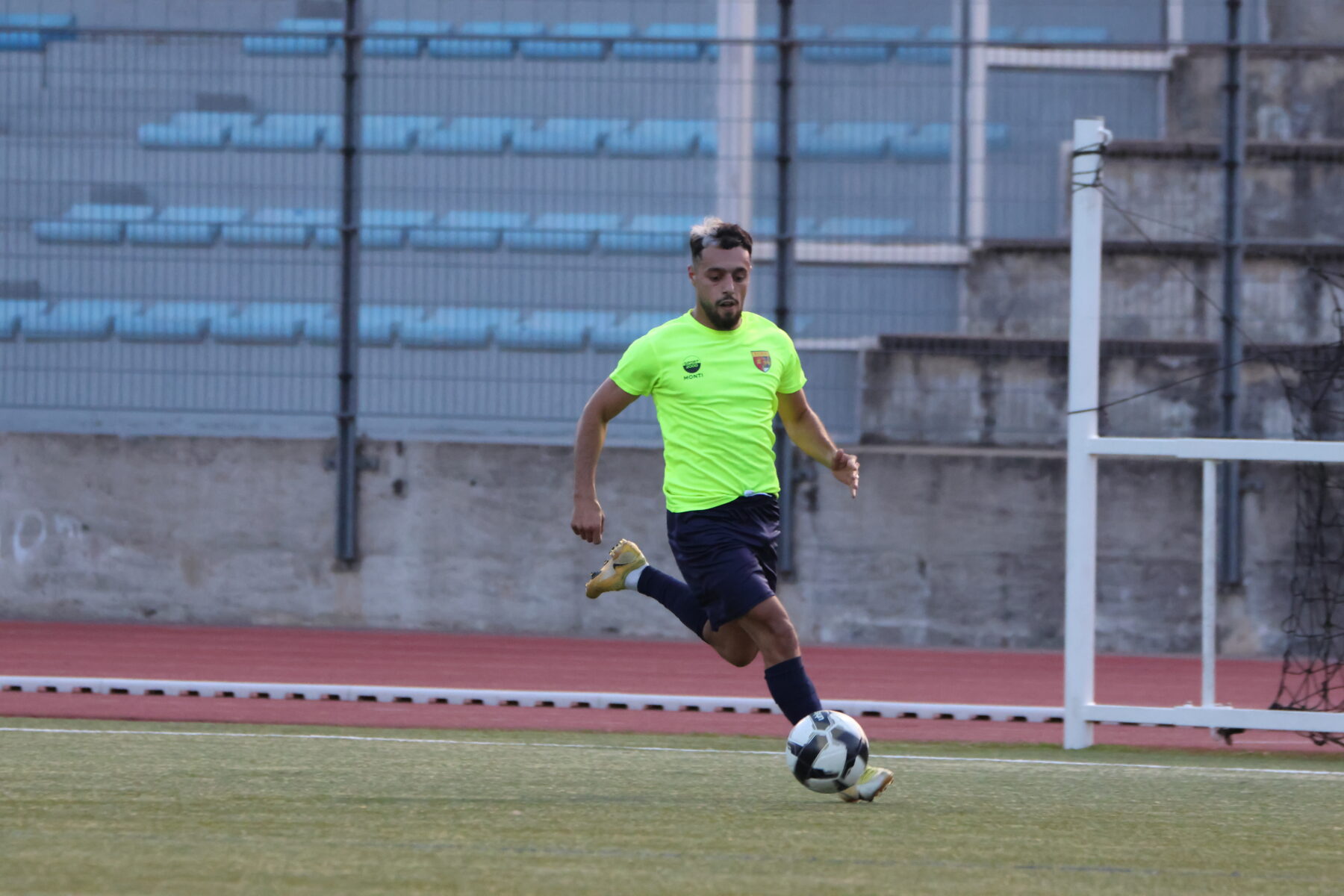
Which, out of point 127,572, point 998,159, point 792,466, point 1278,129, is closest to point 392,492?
point 127,572

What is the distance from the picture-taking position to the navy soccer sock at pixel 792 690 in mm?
5082

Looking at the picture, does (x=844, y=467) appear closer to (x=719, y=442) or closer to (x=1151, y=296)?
(x=719, y=442)

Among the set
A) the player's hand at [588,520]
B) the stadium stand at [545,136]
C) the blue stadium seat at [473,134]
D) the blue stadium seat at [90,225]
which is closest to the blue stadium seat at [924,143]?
the stadium stand at [545,136]

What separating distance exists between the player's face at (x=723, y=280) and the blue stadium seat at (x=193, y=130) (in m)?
7.75

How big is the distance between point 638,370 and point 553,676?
5.19 metres

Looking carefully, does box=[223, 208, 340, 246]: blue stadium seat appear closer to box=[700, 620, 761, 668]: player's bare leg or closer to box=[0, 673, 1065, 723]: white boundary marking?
box=[0, 673, 1065, 723]: white boundary marking

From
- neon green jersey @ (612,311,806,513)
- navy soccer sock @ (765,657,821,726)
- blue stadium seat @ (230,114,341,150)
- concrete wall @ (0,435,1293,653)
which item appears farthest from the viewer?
blue stadium seat @ (230,114,341,150)

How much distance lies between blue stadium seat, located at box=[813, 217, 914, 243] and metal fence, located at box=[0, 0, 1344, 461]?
0.03 metres

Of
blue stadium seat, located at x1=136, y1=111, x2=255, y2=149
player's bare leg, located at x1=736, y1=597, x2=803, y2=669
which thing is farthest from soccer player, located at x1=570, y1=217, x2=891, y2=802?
blue stadium seat, located at x1=136, y1=111, x2=255, y2=149

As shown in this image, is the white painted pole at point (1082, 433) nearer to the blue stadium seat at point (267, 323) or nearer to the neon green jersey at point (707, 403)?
the neon green jersey at point (707, 403)

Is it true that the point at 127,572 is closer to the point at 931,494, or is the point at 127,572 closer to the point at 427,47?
the point at 427,47

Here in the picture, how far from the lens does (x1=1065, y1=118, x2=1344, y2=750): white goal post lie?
22.0ft

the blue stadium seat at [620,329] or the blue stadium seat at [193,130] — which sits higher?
the blue stadium seat at [193,130]

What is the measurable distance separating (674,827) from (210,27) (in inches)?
407
